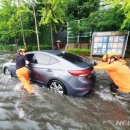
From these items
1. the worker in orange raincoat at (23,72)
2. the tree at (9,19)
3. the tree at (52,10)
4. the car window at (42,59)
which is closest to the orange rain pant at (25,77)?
the worker in orange raincoat at (23,72)

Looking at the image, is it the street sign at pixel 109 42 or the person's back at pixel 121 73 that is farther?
the street sign at pixel 109 42

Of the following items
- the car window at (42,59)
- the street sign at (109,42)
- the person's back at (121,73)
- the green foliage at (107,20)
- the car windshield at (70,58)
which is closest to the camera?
the person's back at (121,73)

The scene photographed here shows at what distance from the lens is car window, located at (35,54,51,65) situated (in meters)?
6.98

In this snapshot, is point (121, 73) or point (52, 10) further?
point (52, 10)

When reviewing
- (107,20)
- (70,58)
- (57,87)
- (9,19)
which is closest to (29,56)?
(70,58)

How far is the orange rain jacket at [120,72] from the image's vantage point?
19.3ft

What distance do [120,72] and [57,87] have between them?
223cm

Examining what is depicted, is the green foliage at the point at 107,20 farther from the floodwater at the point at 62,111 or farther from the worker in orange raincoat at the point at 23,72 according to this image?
the worker in orange raincoat at the point at 23,72

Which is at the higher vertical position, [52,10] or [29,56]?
[52,10]

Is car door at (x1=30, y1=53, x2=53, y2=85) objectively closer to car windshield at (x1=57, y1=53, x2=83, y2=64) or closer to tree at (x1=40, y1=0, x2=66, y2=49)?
car windshield at (x1=57, y1=53, x2=83, y2=64)

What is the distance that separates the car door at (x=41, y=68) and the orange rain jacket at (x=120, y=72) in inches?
74.1

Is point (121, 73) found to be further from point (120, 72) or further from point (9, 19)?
point (9, 19)

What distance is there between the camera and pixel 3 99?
6.63 metres

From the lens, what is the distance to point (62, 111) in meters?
5.59
